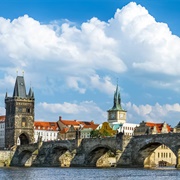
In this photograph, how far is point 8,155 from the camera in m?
136

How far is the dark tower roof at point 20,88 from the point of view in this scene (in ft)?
499

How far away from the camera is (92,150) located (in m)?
109

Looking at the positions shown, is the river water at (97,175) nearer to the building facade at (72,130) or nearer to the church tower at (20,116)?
the church tower at (20,116)

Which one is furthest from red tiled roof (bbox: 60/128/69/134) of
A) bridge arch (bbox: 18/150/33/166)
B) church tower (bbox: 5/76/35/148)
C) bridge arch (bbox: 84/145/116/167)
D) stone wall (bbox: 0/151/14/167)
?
bridge arch (bbox: 84/145/116/167)

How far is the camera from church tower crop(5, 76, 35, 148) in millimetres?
150750

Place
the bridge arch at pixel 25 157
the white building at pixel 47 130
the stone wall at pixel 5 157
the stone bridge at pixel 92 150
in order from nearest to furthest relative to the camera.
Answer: the stone bridge at pixel 92 150 → the stone wall at pixel 5 157 → the bridge arch at pixel 25 157 → the white building at pixel 47 130

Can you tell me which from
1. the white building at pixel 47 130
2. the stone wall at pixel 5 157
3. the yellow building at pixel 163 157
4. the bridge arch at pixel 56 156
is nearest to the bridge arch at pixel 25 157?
the stone wall at pixel 5 157

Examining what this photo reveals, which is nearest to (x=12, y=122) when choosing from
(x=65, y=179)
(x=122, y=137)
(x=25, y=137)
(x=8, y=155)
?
(x=25, y=137)

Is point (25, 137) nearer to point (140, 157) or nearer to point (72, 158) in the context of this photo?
point (72, 158)

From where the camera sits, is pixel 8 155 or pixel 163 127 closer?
pixel 8 155

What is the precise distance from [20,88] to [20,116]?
806 centimetres

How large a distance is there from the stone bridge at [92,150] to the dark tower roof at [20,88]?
64.7 feet

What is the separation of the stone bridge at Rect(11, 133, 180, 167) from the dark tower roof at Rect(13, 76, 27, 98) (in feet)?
64.7

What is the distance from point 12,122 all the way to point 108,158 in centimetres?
4304
